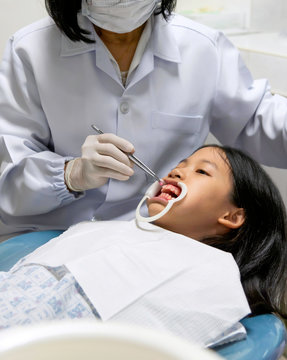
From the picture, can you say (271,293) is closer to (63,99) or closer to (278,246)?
(278,246)

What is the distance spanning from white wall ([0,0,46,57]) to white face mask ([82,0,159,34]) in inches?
31.1

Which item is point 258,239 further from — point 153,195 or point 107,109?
point 107,109

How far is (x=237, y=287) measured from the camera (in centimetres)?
112

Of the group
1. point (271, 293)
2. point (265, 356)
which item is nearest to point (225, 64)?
point (271, 293)

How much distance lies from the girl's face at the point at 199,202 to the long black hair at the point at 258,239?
0.9 inches

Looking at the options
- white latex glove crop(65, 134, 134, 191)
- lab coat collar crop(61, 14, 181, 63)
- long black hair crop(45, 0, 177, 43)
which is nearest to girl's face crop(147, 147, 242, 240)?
white latex glove crop(65, 134, 134, 191)

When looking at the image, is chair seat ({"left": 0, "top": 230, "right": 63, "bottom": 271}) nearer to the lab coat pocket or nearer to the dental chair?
the lab coat pocket

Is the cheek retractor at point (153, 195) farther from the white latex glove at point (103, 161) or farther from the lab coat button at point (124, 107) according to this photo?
the lab coat button at point (124, 107)

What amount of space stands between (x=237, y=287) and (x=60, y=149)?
0.69m

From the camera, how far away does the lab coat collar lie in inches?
56.4

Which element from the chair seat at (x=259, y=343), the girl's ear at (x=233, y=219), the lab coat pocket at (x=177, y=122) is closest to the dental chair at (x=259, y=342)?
the chair seat at (x=259, y=343)

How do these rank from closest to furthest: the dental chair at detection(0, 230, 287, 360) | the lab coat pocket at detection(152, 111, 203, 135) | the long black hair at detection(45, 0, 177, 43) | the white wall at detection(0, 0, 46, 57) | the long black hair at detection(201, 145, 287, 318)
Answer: the dental chair at detection(0, 230, 287, 360), the long black hair at detection(201, 145, 287, 318), the long black hair at detection(45, 0, 177, 43), the lab coat pocket at detection(152, 111, 203, 135), the white wall at detection(0, 0, 46, 57)

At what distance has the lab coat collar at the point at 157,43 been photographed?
1432mm

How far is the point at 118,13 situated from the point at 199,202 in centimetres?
53
